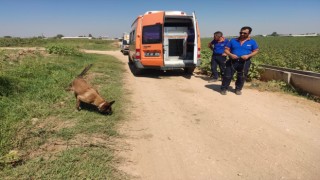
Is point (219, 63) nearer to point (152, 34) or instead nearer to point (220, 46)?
point (220, 46)

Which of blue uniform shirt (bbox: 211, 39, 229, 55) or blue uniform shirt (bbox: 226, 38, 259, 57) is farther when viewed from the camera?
blue uniform shirt (bbox: 211, 39, 229, 55)

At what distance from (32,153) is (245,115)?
13.1 ft

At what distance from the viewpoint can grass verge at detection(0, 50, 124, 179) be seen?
330 centimetres

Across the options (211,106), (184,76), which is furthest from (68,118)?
(184,76)

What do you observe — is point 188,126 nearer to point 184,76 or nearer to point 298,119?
point 298,119

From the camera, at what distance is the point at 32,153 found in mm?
3719

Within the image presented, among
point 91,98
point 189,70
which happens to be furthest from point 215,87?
point 91,98

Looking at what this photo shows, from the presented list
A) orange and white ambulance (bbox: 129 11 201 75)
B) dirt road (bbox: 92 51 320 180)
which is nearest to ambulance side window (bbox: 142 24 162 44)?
orange and white ambulance (bbox: 129 11 201 75)

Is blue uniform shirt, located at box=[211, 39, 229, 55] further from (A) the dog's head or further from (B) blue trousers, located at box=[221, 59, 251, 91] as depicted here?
(A) the dog's head

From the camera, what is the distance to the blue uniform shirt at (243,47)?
716cm

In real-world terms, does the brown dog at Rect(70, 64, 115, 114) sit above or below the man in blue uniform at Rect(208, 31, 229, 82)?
below

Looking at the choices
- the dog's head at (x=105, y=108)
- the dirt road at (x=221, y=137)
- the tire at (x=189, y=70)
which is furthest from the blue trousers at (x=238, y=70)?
the tire at (x=189, y=70)

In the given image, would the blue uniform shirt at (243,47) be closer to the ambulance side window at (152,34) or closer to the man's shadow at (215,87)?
the man's shadow at (215,87)

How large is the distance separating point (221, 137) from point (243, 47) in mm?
3489
